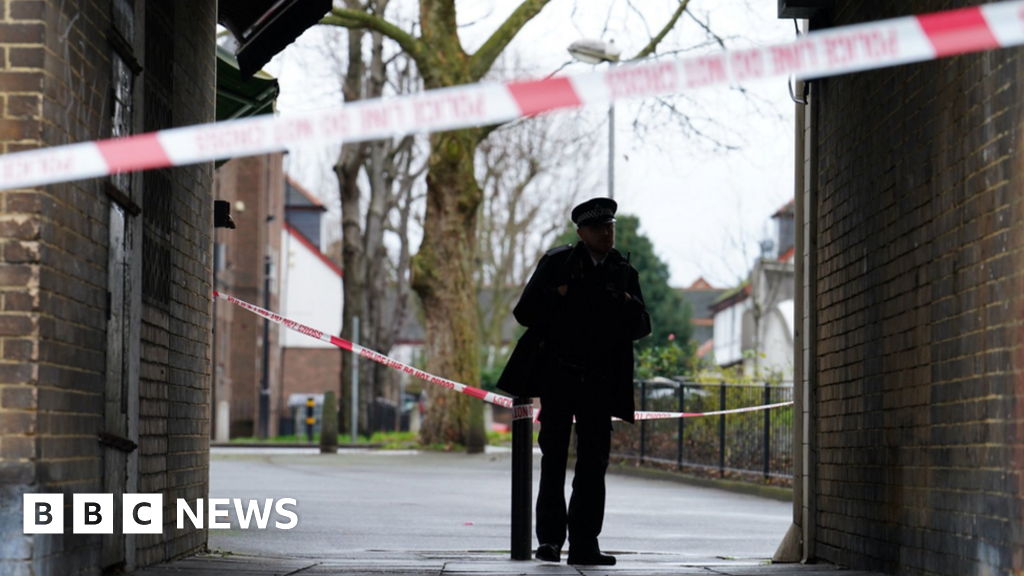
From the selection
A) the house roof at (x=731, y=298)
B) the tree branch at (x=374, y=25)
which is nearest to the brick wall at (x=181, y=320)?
the tree branch at (x=374, y=25)

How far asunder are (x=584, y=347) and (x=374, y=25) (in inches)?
760

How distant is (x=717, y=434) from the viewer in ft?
68.3

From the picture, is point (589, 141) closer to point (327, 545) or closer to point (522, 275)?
point (522, 275)

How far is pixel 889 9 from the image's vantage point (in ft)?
24.9

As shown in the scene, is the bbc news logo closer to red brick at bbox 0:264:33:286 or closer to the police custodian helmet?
red brick at bbox 0:264:33:286

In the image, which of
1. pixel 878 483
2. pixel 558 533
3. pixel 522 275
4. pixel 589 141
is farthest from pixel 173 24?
pixel 522 275

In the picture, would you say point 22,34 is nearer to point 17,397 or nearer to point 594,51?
point 17,397

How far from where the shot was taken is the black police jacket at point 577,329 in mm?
8250

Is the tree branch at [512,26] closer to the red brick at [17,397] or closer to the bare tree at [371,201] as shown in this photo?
the bare tree at [371,201]

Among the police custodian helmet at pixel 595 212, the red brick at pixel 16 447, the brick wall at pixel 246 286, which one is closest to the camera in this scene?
the red brick at pixel 16 447

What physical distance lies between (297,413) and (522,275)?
37.3 feet

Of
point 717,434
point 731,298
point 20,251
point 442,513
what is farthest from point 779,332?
point 20,251

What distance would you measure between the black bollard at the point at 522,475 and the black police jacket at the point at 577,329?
15 cm

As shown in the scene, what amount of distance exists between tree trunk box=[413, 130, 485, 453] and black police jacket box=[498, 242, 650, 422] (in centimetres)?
1972
